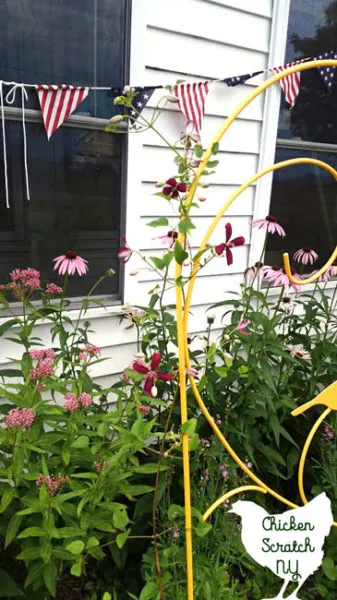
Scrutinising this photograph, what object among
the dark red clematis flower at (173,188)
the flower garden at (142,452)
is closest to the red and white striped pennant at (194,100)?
the flower garden at (142,452)

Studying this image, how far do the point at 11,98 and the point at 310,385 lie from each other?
1.67 m

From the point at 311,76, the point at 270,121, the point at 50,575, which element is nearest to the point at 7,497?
the point at 50,575

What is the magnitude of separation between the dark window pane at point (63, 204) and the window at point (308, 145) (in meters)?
1.03

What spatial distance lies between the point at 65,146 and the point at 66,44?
393 mm

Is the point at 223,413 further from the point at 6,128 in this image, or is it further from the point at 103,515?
the point at 6,128

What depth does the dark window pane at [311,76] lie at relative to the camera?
259cm

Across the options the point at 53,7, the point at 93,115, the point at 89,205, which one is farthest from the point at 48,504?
the point at 53,7

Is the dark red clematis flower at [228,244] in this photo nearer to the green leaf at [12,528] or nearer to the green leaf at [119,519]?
the green leaf at [119,519]

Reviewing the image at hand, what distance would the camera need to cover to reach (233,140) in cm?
246

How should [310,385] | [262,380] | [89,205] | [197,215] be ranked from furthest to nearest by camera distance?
[197,215], [89,205], [310,385], [262,380]

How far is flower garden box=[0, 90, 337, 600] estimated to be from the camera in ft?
3.64

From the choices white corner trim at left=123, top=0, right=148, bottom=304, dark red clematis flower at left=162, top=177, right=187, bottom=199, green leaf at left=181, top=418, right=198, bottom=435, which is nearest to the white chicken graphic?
green leaf at left=181, top=418, right=198, bottom=435

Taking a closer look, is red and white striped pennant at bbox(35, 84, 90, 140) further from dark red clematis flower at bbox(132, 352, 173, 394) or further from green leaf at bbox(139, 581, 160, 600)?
green leaf at bbox(139, 581, 160, 600)

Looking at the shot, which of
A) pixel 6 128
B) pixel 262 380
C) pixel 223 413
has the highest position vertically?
pixel 6 128
